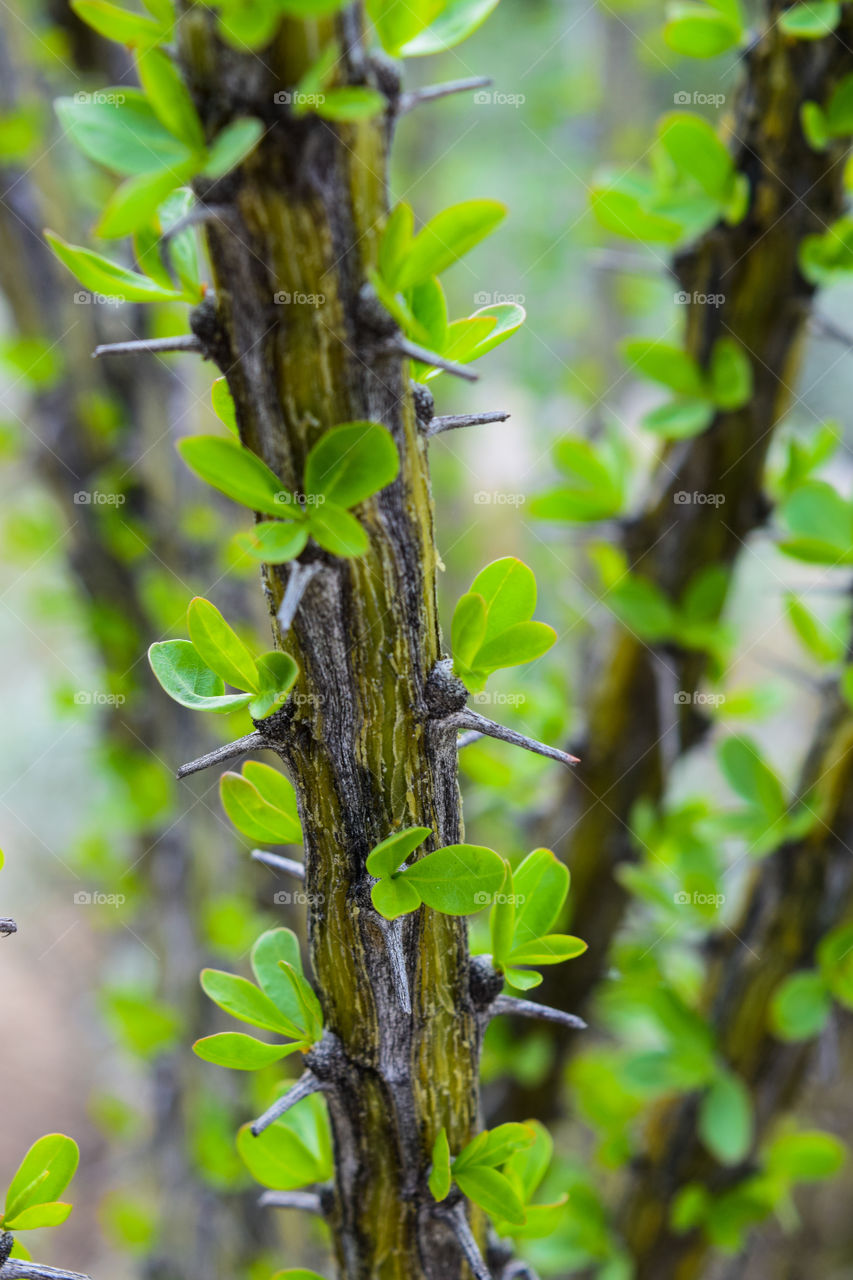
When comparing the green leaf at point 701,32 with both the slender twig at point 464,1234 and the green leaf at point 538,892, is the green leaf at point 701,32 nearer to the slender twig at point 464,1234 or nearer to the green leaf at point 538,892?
the green leaf at point 538,892

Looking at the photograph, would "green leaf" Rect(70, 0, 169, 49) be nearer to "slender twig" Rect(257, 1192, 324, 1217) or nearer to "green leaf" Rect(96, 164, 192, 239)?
"green leaf" Rect(96, 164, 192, 239)

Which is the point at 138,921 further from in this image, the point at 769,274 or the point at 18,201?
the point at 769,274

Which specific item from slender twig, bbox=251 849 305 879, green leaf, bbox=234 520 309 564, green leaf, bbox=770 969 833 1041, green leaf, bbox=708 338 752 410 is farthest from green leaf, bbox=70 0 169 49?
green leaf, bbox=770 969 833 1041

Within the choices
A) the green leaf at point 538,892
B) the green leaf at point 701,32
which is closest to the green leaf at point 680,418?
the green leaf at point 701,32

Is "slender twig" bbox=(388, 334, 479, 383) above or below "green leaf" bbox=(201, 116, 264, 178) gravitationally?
below

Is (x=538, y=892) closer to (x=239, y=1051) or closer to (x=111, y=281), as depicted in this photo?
(x=239, y=1051)

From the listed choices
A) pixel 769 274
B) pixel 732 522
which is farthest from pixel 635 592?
pixel 769 274
